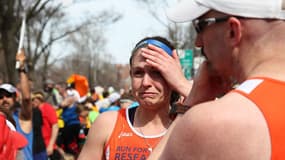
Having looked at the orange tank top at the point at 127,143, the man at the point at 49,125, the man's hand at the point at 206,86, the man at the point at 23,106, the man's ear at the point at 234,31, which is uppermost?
the man's ear at the point at 234,31

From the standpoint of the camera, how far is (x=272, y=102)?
1.70 meters

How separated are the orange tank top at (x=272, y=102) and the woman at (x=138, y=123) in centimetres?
178

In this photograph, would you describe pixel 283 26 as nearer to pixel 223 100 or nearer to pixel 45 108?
pixel 223 100

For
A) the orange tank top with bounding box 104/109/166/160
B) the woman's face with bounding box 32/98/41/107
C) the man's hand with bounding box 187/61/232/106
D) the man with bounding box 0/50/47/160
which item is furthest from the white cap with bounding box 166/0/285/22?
the woman's face with bounding box 32/98/41/107

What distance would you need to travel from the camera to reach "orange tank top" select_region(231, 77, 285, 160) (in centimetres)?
167

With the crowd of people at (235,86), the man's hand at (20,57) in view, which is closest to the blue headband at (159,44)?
the crowd of people at (235,86)

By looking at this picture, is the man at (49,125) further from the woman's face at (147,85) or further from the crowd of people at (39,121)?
the woman's face at (147,85)

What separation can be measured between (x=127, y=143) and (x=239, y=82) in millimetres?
1809

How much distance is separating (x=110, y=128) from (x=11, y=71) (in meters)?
17.8

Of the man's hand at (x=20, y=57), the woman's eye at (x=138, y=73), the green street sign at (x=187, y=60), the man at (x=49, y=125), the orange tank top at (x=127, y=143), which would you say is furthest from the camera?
the green street sign at (x=187, y=60)

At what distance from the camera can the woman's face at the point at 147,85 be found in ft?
12.0

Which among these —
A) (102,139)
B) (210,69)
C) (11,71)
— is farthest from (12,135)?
(11,71)

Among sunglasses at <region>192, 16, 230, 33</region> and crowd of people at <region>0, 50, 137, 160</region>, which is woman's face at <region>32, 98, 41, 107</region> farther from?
sunglasses at <region>192, 16, 230, 33</region>

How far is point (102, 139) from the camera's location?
12.0 feet
